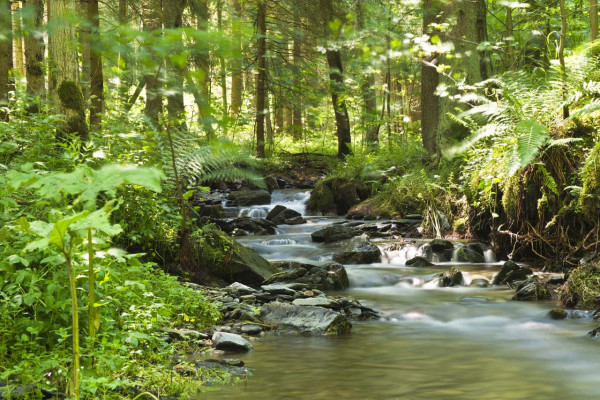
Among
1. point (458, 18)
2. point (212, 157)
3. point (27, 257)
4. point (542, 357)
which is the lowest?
point (542, 357)

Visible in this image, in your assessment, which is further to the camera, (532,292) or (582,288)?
(532,292)

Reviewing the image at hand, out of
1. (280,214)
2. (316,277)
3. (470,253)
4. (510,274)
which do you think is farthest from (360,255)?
(280,214)

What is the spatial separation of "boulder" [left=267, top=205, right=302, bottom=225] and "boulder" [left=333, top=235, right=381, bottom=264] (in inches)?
143

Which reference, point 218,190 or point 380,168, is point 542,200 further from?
point 218,190

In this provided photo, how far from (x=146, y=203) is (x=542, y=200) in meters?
5.38

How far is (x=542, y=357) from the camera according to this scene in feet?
15.7

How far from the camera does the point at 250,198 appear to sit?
1477 centimetres

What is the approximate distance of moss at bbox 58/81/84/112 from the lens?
22.4 feet

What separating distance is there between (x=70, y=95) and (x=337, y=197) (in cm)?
859

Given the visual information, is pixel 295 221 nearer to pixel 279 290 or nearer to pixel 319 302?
pixel 279 290

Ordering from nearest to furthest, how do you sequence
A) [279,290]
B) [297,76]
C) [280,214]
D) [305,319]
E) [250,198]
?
[305,319] < [279,290] < [280,214] < [250,198] < [297,76]

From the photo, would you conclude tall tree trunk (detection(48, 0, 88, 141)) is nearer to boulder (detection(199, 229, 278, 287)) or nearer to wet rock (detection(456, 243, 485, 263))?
boulder (detection(199, 229, 278, 287))

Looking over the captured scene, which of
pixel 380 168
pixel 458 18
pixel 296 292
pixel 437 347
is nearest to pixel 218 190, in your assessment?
pixel 380 168

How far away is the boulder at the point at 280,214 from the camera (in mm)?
13149
